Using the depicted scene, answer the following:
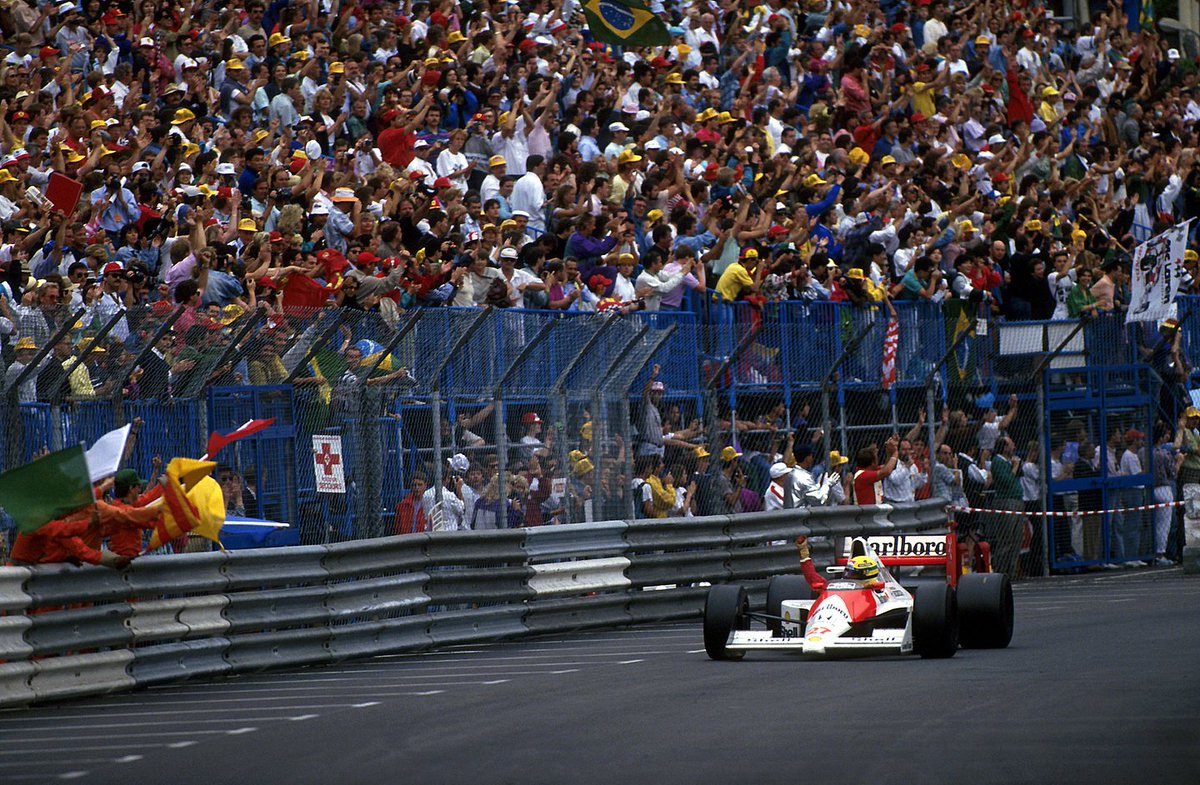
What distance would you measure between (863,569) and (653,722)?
11.6 feet

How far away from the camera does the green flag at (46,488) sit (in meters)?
12.4

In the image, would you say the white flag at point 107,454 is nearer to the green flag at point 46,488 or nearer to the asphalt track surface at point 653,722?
the green flag at point 46,488

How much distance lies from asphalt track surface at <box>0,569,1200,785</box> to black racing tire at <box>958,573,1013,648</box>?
0.21 m

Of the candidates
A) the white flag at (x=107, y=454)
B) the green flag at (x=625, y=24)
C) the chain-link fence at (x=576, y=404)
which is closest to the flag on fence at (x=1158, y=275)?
the chain-link fence at (x=576, y=404)

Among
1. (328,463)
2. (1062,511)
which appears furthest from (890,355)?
(328,463)

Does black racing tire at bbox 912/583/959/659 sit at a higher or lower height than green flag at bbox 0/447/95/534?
lower

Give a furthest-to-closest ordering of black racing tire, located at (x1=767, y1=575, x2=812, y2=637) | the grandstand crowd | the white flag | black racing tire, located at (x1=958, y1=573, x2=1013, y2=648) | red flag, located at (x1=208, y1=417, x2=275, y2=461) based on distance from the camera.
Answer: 1. the grandstand crowd
2. black racing tire, located at (x1=767, y1=575, x2=812, y2=637)
3. black racing tire, located at (x1=958, y1=573, x2=1013, y2=648)
4. red flag, located at (x1=208, y1=417, x2=275, y2=461)
5. the white flag

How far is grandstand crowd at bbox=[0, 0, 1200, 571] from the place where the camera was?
17.0 metres

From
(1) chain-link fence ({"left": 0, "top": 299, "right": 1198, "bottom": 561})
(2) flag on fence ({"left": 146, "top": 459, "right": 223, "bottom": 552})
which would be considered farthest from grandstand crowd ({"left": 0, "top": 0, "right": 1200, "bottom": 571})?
(2) flag on fence ({"left": 146, "top": 459, "right": 223, "bottom": 552})


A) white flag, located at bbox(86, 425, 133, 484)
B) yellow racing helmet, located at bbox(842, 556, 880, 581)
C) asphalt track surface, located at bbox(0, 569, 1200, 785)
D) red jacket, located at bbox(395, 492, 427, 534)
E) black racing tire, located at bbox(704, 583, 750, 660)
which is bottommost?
asphalt track surface, located at bbox(0, 569, 1200, 785)

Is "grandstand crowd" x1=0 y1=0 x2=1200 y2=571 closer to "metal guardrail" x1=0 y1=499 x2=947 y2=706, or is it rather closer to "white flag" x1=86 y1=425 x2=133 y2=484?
"white flag" x1=86 y1=425 x2=133 y2=484

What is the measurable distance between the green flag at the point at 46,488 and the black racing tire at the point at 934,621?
5.49m

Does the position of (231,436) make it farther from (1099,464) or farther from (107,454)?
(1099,464)

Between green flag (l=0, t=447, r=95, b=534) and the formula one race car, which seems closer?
green flag (l=0, t=447, r=95, b=534)
